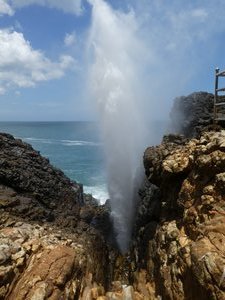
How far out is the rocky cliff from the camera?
10.5 metres

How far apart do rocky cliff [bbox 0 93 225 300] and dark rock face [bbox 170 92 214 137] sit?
193 inches

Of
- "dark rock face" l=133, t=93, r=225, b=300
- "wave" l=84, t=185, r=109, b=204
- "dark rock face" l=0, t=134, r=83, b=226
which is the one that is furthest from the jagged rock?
"wave" l=84, t=185, r=109, b=204

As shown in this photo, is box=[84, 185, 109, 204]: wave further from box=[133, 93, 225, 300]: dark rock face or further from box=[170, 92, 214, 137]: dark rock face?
box=[133, 93, 225, 300]: dark rock face

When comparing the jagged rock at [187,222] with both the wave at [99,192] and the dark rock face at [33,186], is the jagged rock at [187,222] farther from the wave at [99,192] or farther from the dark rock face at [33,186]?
the wave at [99,192]

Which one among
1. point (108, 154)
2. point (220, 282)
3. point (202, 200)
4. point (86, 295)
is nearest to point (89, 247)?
point (86, 295)

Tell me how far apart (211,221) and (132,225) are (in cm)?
1140

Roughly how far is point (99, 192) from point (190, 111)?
18080mm

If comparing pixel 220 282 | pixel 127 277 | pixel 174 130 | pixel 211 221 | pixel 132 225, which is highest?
pixel 174 130

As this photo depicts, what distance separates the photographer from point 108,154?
29.2 m

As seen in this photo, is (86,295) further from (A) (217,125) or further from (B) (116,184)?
(B) (116,184)

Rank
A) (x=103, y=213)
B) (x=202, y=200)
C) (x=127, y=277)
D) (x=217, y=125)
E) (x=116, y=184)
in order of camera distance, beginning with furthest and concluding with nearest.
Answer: (x=116, y=184), (x=103, y=213), (x=127, y=277), (x=217, y=125), (x=202, y=200)

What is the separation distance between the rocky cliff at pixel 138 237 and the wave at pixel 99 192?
15.3 meters

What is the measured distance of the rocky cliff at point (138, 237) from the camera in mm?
10469

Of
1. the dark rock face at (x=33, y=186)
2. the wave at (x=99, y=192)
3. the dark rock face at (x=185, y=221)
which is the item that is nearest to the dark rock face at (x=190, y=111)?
the dark rock face at (x=185, y=221)
